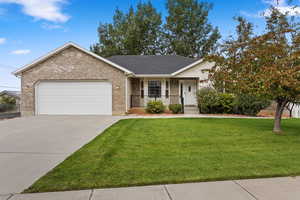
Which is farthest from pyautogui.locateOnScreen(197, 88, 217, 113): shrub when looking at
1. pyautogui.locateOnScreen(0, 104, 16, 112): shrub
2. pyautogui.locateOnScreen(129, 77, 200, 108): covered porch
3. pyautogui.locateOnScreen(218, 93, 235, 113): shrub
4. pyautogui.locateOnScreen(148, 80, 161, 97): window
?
pyautogui.locateOnScreen(0, 104, 16, 112): shrub

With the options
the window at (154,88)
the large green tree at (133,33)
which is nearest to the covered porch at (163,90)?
the window at (154,88)

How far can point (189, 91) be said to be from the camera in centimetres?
1564

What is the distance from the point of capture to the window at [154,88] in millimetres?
15308

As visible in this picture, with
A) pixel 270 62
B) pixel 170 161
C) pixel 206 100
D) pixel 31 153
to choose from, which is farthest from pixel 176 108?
pixel 31 153

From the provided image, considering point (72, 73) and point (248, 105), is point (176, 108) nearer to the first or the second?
point (248, 105)

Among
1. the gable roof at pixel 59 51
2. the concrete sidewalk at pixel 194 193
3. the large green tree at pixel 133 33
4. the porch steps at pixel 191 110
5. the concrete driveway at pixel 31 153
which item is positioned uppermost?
the large green tree at pixel 133 33

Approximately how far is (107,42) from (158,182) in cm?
2908

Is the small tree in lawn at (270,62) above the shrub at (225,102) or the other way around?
above

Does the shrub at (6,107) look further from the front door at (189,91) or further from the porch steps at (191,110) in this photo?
the front door at (189,91)

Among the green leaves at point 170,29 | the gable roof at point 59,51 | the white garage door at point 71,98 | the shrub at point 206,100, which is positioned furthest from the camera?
the green leaves at point 170,29

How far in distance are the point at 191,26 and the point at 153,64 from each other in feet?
56.4

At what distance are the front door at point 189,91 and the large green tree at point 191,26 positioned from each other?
15.3m

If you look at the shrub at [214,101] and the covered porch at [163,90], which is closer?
the shrub at [214,101]

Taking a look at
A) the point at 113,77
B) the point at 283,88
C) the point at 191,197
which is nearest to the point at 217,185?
the point at 191,197
